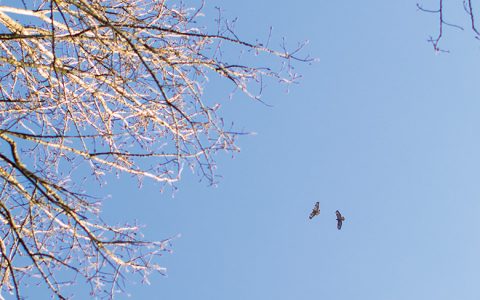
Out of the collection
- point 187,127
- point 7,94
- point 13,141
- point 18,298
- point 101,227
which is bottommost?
point 18,298

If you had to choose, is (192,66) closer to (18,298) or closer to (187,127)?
(187,127)

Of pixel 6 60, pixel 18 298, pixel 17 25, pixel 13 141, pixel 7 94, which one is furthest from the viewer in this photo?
pixel 7 94

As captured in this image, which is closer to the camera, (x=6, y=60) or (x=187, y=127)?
(x=6, y=60)

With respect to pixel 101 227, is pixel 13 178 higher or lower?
higher

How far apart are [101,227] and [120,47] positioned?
5.29 feet

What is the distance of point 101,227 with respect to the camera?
4730mm

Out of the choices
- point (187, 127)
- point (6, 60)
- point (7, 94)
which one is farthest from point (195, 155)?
point (7, 94)

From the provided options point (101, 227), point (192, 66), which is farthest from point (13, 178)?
point (192, 66)

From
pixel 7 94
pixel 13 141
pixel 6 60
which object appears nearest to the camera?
pixel 13 141

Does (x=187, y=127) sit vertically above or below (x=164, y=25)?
below

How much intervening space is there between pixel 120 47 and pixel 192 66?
68 cm

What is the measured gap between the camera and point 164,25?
5.48m

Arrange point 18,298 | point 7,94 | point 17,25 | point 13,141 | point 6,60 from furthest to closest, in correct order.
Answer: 1. point 7,94
2. point 17,25
3. point 6,60
4. point 13,141
5. point 18,298

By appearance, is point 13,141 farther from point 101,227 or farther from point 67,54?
point 67,54
